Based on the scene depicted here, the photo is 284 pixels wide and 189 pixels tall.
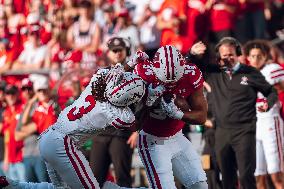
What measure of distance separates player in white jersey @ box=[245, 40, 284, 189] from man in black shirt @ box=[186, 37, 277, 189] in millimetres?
410

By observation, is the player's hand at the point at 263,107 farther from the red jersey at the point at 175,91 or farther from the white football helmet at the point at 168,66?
the white football helmet at the point at 168,66

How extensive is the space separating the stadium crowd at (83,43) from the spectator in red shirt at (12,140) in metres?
0.01

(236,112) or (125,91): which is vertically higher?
(125,91)

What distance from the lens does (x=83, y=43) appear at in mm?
13305

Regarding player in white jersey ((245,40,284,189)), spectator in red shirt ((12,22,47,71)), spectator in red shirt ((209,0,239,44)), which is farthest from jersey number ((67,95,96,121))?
spectator in red shirt ((12,22,47,71))

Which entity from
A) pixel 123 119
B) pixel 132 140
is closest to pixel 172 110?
pixel 123 119

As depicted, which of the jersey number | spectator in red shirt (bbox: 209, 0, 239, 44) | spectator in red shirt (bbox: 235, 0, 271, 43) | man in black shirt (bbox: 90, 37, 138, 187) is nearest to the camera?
the jersey number

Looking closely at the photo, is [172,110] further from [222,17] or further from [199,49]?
[222,17]

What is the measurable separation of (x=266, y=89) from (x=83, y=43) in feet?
14.0

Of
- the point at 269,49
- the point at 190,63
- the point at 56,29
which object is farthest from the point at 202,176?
the point at 56,29

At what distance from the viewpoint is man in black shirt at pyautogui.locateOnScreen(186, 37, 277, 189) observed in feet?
31.8

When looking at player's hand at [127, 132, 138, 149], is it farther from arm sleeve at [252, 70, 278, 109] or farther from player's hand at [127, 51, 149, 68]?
player's hand at [127, 51, 149, 68]

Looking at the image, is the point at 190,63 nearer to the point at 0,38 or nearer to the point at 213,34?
the point at 213,34

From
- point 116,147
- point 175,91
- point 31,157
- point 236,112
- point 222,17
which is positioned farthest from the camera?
point 222,17
